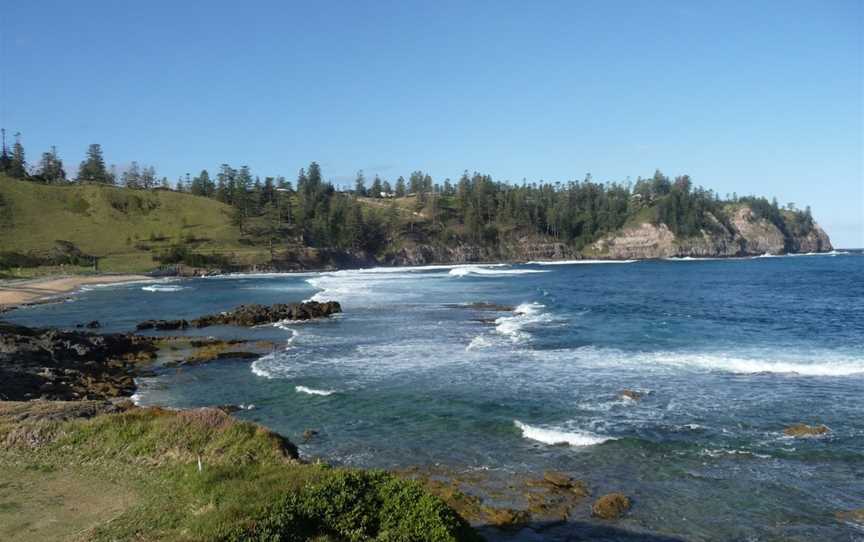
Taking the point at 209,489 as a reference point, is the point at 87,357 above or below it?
below

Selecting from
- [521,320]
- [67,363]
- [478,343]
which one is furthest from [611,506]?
[521,320]

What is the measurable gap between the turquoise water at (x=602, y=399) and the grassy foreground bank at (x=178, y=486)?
5.00 m

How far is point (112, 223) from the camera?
153625 millimetres

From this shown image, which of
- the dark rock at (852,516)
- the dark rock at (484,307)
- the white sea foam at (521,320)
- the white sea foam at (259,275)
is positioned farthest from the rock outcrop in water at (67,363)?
the white sea foam at (259,275)

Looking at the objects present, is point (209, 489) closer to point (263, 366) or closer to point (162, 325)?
point (263, 366)

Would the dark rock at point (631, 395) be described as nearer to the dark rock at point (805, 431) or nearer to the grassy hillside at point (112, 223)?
the dark rock at point (805, 431)

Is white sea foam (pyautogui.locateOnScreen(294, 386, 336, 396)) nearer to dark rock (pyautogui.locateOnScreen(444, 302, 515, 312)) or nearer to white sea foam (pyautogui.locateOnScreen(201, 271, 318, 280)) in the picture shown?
dark rock (pyautogui.locateOnScreen(444, 302, 515, 312))

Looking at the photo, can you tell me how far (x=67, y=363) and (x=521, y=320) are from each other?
3374 cm

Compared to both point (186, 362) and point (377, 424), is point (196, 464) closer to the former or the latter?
point (377, 424)

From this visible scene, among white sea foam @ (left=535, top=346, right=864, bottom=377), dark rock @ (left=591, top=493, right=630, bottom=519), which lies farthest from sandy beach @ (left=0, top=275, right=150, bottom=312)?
dark rock @ (left=591, top=493, right=630, bottom=519)

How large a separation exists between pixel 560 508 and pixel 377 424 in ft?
31.4

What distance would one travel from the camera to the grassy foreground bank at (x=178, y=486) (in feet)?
34.4

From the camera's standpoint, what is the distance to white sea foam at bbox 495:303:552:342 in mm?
44281

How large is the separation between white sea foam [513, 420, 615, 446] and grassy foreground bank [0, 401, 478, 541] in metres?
8.81
